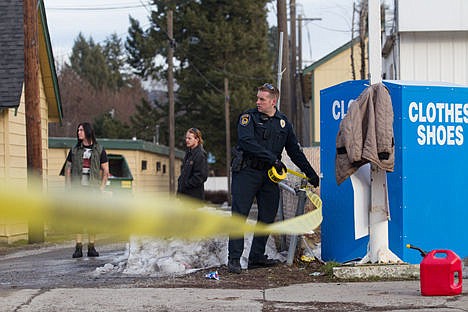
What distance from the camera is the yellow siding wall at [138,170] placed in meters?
30.1

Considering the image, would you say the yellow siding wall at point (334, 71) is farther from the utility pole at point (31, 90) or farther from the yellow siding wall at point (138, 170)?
the utility pole at point (31, 90)

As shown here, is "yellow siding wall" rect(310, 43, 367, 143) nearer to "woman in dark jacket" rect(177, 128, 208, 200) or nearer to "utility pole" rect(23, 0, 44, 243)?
"utility pole" rect(23, 0, 44, 243)

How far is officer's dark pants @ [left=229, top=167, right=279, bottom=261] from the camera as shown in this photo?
8.42 m

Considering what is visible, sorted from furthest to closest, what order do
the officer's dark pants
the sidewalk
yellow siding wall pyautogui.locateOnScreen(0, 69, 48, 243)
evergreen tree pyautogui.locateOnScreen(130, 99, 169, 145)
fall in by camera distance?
evergreen tree pyautogui.locateOnScreen(130, 99, 169, 145) → yellow siding wall pyautogui.locateOnScreen(0, 69, 48, 243) → the officer's dark pants → the sidewalk

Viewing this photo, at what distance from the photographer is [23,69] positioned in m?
15.0

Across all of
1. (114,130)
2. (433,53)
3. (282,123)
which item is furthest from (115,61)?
(282,123)

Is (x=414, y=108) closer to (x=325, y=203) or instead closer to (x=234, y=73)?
(x=325, y=203)

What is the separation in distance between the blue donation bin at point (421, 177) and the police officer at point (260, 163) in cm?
69

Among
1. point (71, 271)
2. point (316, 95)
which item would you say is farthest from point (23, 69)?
point (316, 95)

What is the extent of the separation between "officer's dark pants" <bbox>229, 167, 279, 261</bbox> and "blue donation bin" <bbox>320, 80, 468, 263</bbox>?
2.49ft

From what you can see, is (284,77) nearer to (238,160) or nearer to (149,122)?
(238,160)

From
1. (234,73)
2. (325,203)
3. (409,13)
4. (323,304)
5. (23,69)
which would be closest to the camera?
(323,304)

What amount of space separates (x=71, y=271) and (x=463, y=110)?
15.3 feet

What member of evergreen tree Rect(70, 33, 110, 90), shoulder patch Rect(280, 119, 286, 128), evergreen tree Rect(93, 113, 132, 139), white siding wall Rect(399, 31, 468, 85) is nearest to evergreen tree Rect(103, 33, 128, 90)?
evergreen tree Rect(70, 33, 110, 90)
